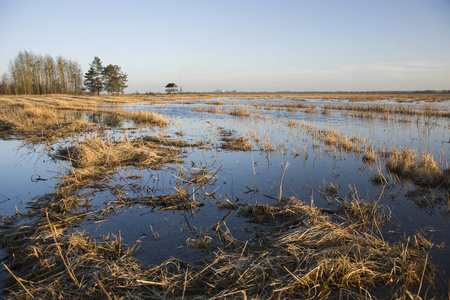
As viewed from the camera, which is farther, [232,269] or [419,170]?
[419,170]

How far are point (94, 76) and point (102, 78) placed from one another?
6.35 feet

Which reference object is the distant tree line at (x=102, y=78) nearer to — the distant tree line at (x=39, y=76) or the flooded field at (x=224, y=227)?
the distant tree line at (x=39, y=76)

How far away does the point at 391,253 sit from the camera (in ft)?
11.1

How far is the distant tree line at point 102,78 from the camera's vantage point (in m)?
57.5

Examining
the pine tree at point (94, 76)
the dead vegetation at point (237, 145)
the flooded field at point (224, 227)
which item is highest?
the pine tree at point (94, 76)

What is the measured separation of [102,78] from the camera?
195 ft

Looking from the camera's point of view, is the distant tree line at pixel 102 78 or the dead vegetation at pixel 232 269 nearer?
the dead vegetation at pixel 232 269

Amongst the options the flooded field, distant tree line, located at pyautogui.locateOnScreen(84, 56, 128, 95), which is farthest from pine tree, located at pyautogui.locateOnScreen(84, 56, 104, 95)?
the flooded field

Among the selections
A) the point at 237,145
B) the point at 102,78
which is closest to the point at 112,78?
the point at 102,78

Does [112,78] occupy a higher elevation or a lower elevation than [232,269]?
higher

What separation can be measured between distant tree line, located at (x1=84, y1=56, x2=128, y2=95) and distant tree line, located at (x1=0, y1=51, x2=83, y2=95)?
20.6 feet

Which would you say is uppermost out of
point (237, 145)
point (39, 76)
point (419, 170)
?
point (39, 76)

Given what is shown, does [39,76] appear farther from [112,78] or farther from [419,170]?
[419,170]

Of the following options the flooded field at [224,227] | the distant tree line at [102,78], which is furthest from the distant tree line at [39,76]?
the flooded field at [224,227]
